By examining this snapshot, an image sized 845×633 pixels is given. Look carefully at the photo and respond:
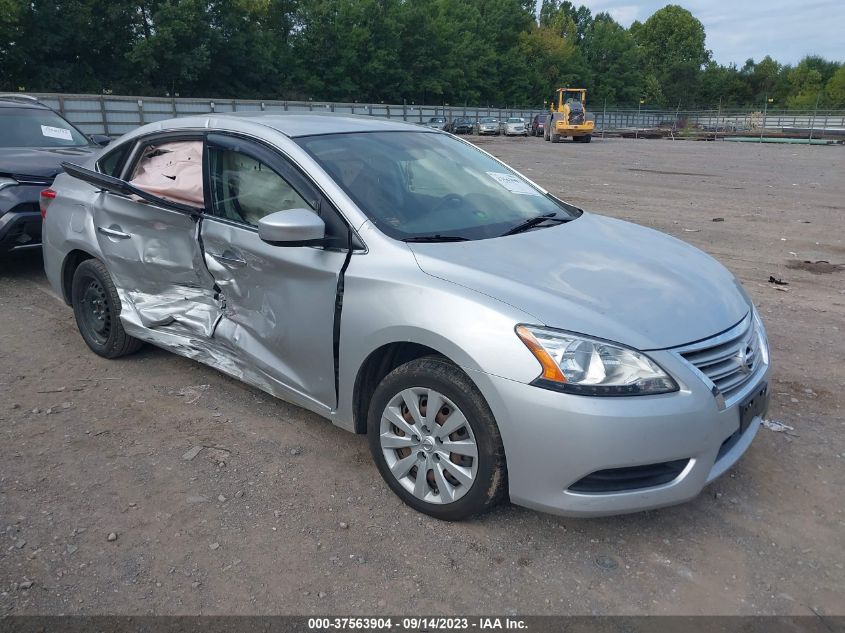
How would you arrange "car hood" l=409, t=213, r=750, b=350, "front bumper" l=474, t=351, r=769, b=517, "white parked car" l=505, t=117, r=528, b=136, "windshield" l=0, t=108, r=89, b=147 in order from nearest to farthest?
"front bumper" l=474, t=351, r=769, b=517 < "car hood" l=409, t=213, r=750, b=350 < "windshield" l=0, t=108, r=89, b=147 < "white parked car" l=505, t=117, r=528, b=136

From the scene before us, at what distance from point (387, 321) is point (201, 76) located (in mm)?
53724

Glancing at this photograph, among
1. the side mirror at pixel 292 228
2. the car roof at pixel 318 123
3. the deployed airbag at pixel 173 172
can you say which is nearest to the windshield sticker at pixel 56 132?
the deployed airbag at pixel 173 172

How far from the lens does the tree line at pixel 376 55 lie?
4502 centimetres

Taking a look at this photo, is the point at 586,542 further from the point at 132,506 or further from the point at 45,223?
the point at 45,223

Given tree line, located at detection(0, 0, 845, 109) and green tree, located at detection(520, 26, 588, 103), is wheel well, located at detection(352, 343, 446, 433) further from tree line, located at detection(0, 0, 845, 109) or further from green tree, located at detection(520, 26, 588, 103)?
green tree, located at detection(520, 26, 588, 103)

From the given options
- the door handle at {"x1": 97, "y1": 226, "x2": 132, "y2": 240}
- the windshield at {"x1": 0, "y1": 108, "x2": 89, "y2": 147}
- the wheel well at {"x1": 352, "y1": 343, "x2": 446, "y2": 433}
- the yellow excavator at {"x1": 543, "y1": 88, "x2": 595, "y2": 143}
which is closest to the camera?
the wheel well at {"x1": 352, "y1": 343, "x2": 446, "y2": 433}

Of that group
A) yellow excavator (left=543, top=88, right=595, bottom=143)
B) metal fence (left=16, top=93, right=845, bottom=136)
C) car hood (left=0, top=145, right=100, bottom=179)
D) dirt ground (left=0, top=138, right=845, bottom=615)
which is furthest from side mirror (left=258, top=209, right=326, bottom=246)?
yellow excavator (left=543, top=88, right=595, bottom=143)

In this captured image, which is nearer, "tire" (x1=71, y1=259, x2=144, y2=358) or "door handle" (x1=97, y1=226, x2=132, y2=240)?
"door handle" (x1=97, y1=226, x2=132, y2=240)

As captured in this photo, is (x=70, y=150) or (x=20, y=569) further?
(x=70, y=150)

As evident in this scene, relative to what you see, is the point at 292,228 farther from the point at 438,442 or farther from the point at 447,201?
the point at 438,442

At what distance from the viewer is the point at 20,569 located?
2.70 metres

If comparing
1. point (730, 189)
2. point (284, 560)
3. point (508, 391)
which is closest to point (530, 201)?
point (508, 391)

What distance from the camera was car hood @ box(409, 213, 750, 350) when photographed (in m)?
2.64

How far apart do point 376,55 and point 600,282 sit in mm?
66323
